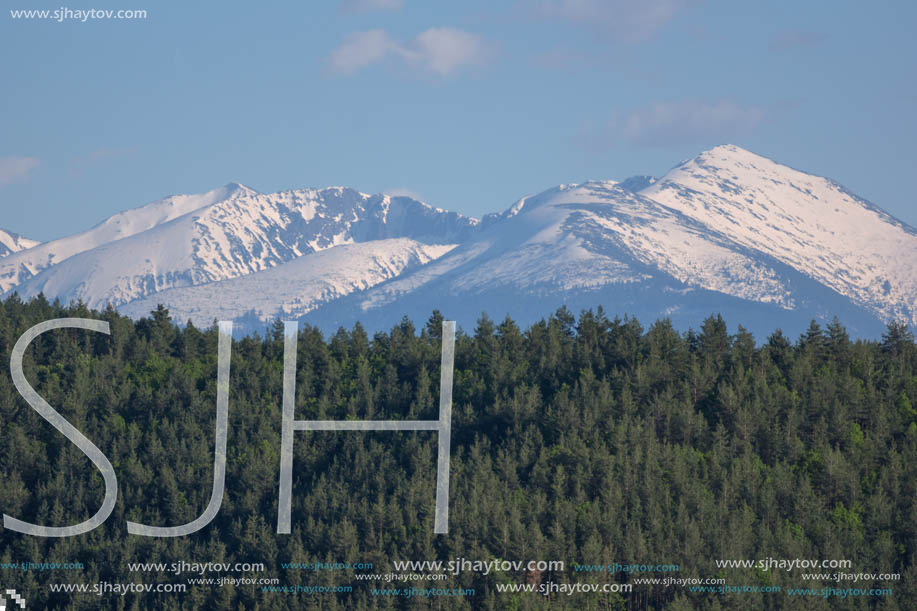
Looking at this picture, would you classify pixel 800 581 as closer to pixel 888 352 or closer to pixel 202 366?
pixel 888 352

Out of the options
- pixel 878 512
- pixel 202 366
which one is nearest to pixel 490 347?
pixel 202 366

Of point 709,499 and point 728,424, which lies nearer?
point 709,499

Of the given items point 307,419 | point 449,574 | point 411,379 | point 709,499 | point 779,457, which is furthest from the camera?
point 411,379

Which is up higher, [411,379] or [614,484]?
[411,379]

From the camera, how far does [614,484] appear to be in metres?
136

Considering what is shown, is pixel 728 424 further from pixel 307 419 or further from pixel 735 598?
pixel 307 419

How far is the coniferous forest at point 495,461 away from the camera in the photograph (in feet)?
411

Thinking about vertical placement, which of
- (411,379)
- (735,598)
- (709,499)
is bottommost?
(735,598)

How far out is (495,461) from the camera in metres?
149

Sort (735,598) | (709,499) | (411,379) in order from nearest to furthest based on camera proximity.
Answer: (735,598), (709,499), (411,379)

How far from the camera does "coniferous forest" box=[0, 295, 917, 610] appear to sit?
125375 millimetres

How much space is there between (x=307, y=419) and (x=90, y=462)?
2559 centimetres

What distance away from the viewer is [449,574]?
12338cm

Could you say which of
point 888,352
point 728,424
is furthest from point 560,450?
point 888,352
